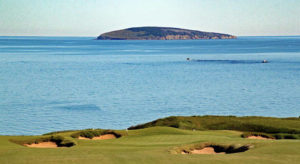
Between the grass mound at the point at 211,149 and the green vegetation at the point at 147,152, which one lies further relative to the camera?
the grass mound at the point at 211,149

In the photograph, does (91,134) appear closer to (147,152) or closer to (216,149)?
(216,149)

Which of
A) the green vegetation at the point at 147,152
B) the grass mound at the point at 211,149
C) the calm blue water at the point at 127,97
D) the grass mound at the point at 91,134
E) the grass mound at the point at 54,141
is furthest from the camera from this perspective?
the calm blue water at the point at 127,97

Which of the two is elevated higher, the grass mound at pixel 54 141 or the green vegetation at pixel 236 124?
the grass mound at pixel 54 141

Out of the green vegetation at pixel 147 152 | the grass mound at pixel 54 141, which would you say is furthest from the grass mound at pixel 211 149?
the grass mound at pixel 54 141

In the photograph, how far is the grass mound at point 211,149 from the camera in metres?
17.9

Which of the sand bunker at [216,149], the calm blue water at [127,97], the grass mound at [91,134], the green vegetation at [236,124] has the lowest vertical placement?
the calm blue water at [127,97]

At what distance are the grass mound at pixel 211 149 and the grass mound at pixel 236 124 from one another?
45.7ft

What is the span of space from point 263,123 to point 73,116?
23.3 metres

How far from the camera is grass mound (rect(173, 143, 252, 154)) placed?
58.7ft

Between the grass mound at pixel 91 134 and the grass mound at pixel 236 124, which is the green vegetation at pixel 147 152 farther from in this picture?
the grass mound at pixel 236 124

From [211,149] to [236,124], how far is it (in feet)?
55.8

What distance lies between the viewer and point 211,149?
62.9 feet

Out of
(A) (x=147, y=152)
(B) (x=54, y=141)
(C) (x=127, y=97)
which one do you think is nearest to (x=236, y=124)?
(B) (x=54, y=141)

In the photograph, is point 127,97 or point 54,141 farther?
point 127,97
